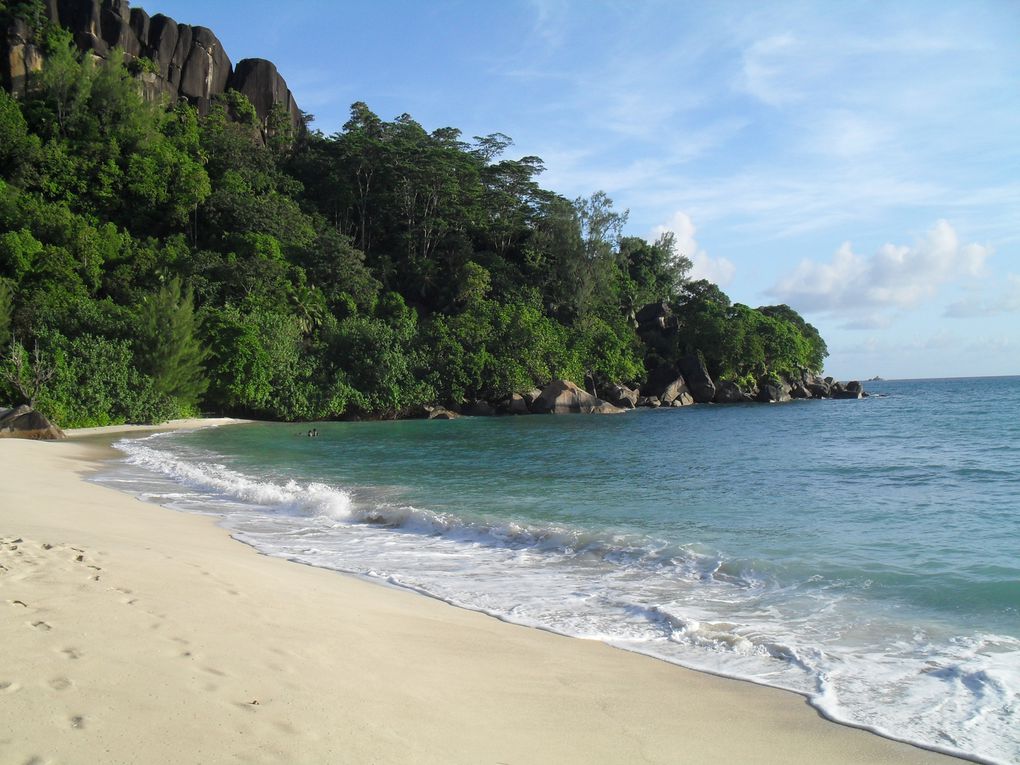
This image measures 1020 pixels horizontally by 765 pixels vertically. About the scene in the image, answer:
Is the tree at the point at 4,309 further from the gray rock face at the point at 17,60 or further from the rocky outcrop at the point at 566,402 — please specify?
the rocky outcrop at the point at 566,402

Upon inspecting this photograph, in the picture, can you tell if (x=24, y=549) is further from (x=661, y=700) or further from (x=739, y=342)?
(x=739, y=342)

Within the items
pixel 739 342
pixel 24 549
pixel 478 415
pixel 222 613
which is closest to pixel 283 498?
pixel 24 549

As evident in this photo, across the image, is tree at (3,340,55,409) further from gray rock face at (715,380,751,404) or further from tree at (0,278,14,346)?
gray rock face at (715,380,751,404)

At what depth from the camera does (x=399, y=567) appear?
844cm

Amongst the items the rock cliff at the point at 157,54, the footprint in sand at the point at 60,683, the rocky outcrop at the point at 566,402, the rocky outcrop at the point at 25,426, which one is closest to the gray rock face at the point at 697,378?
the rocky outcrop at the point at 566,402

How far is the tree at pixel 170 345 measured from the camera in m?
34.1

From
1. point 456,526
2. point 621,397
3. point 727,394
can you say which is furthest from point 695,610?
point 727,394

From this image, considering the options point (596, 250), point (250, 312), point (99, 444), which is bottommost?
point (99, 444)

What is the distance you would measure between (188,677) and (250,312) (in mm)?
40107

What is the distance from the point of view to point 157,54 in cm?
6059

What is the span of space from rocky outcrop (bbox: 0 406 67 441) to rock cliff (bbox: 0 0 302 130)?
41537 mm

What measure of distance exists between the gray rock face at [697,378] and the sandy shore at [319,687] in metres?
56.6

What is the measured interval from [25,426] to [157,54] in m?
50.3

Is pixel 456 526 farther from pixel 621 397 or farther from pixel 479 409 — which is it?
pixel 621 397
